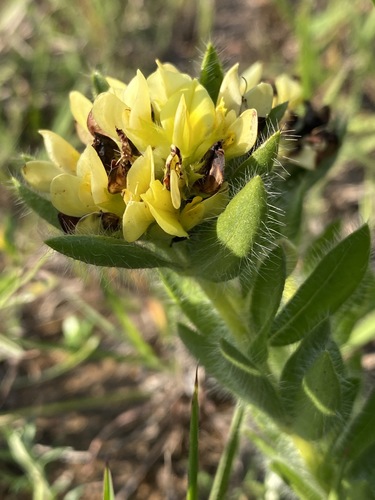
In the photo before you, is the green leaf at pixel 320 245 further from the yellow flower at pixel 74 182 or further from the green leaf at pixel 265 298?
the yellow flower at pixel 74 182

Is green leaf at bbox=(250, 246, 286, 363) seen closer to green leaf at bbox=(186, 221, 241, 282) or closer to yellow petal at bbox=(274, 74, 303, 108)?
green leaf at bbox=(186, 221, 241, 282)

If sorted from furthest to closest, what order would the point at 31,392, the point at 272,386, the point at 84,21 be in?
the point at 84,21 < the point at 31,392 < the point at 272,386

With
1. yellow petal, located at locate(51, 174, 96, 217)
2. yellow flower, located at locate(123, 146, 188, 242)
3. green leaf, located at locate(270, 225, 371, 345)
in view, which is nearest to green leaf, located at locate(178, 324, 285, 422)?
green leaf, located at locate(270, 225, 371, 345)

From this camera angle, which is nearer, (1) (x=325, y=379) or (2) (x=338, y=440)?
(1) (x=325, y=379)

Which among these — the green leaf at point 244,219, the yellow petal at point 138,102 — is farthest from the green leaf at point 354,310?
the yellow petal at point 138,102

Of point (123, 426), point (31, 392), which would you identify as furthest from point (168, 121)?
point (31, 392)

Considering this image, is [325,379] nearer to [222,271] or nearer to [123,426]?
[222,271]

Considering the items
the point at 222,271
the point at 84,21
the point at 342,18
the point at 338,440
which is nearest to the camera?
the point at 222,271

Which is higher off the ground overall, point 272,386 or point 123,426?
point 272,386
